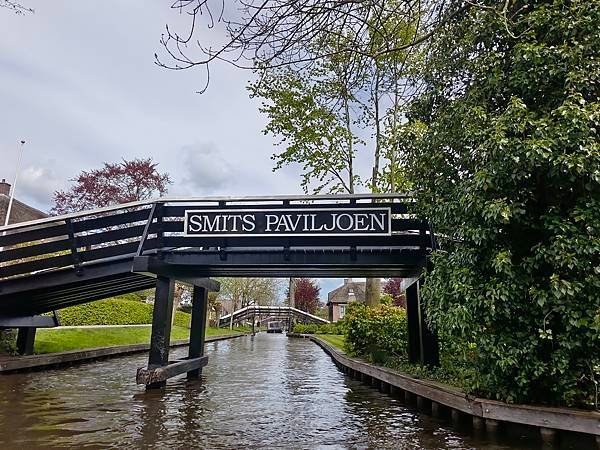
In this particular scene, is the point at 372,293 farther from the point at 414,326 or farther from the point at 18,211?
the point at 18,211

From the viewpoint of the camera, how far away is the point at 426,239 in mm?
8039

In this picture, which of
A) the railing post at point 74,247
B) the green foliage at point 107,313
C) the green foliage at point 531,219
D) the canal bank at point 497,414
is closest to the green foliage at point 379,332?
the canal bank at point 497,414

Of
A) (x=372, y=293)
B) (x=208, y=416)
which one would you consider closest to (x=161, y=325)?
(x=208, y=416)

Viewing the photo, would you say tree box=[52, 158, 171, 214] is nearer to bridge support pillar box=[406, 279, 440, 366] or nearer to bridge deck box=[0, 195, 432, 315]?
bridge deck box=[0, 195, 432, 315]

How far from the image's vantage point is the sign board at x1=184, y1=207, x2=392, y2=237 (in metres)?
8.03

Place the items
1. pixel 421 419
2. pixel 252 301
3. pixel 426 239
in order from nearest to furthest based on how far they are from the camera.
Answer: pixel 421 419, pixel 426 239, pixel 252 301

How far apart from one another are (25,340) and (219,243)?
6088mm

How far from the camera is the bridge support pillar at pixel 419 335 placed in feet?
26.4

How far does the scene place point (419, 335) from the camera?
8617 millimetres

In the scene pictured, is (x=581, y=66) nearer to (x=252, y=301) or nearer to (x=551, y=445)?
(x=551, y=445)

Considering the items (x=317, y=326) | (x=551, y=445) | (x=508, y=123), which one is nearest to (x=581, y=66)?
(x=508, y=123)

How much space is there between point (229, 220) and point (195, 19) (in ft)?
15.3

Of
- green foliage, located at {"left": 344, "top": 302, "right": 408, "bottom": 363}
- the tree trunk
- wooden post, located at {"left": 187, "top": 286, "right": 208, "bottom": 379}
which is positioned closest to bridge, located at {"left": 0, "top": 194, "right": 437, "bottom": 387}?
wooden post, located at {"left": 187, "top": 286, "right": 208, "bottom": 379}

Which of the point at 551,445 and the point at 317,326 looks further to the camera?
the point at 317,326
